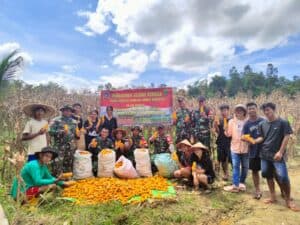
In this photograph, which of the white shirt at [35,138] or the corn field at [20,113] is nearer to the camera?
the white shirt at [35,138]

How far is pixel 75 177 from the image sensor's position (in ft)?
14.6

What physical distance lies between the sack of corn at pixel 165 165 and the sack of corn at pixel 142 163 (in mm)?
147

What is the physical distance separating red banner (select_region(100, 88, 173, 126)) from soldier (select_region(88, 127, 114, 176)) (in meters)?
0.60

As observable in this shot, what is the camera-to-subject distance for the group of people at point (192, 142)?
3.52 metres

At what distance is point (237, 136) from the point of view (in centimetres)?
407

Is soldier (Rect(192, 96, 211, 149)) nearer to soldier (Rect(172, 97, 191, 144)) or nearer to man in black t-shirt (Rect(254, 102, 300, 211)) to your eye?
soldier (Rect(172, 97, 191, 144))

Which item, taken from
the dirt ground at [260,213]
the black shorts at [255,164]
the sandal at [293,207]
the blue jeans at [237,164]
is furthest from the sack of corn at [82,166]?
the sandal at [293,207]

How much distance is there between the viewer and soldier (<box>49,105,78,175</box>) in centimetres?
439

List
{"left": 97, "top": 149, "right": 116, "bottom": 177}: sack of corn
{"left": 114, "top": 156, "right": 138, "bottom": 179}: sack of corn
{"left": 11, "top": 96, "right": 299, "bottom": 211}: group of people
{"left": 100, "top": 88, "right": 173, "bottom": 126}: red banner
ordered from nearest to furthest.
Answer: {"left": 11, "top": 96, "right": 299, "bottom": 211}: group of people < {"left": 114, "top": 156, "right": 138, "bottom": 179}: sack of corn < {"left": 97, "top": 149, "right": 116, "bottom": 177}: sack of corn < {"left": 100, "top": 88, "right": 173, "bottom": 126}: red banner

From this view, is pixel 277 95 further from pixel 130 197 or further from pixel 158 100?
pixel 130 197

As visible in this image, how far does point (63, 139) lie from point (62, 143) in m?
0.06

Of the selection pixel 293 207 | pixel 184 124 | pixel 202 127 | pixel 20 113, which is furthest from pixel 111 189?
pixel 20 113

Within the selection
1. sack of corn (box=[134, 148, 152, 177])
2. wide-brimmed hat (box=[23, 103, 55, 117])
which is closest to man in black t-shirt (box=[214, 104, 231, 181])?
sack of corn (box=[134, 148, 152, 177])

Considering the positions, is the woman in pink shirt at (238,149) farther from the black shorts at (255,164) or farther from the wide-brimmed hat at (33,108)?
the wide-brimmed hat at (33,108)
